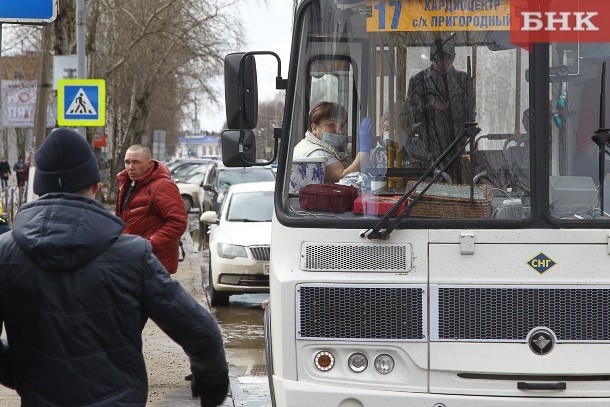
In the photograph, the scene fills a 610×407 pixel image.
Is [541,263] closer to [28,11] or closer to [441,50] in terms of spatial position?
[441,50]

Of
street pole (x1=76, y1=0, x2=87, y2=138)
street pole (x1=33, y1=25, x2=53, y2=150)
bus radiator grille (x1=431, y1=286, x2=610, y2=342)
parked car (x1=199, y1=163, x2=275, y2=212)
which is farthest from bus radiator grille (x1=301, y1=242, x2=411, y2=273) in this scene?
parked car (x1=199, y1=163, x2=275, y2=212)

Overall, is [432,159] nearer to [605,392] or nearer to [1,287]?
[605,392]

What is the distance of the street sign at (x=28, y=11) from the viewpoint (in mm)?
7613

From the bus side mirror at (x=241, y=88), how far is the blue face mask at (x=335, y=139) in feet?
1.26

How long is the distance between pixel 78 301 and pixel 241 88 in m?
2.66

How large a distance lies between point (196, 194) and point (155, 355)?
2308 centimetres

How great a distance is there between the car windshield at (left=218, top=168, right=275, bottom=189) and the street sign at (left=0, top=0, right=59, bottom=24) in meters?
18.5

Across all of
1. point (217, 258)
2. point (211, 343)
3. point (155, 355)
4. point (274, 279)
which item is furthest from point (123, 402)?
point (217, 258)

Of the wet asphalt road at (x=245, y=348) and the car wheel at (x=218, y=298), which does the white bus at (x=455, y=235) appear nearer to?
the wet asphalt road at (x=245, y=348)

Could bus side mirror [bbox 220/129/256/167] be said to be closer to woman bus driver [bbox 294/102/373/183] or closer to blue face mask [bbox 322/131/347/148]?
woman bus driver [bbox 294/102/373/183]

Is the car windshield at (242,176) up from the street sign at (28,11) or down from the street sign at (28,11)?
down

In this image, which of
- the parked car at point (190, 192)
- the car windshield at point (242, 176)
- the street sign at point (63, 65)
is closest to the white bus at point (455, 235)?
the street sign at point (63, 65)

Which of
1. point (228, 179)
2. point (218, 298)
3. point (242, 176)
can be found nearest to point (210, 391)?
point (218, 298)

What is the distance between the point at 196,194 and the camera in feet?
111
